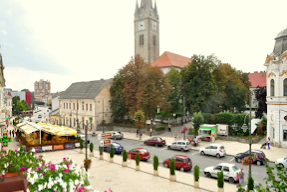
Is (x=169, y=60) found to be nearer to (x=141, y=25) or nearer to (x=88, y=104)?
(x=141, y=25)

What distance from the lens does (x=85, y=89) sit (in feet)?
168

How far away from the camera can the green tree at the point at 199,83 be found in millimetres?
39469

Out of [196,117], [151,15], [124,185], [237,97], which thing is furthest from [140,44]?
[124,185]

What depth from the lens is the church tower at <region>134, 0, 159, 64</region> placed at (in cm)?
8662

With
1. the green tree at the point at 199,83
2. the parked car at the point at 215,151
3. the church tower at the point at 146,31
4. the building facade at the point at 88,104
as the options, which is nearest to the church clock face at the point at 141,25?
the church tower at the point at 146,31

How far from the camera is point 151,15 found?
88250 millimetres

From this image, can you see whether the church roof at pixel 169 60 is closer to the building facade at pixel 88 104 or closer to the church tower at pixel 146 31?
the church tower at pixel 146 31

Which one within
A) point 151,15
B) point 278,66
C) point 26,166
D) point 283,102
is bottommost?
point 26,166

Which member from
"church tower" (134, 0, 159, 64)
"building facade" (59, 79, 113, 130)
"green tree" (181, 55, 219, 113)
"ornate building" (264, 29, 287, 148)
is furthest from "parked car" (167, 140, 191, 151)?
"church tower" (134, 0, 159, 64)

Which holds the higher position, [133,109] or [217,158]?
[133,109]

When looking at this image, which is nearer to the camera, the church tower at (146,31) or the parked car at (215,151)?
the parked car at (215,151)

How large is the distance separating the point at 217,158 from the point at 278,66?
13453 millimetres

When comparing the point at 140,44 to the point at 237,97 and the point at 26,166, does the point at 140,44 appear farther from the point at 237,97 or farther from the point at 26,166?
the point at 26,166

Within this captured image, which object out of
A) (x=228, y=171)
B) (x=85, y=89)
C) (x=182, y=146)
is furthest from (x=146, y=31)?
(x=228, y=171)
